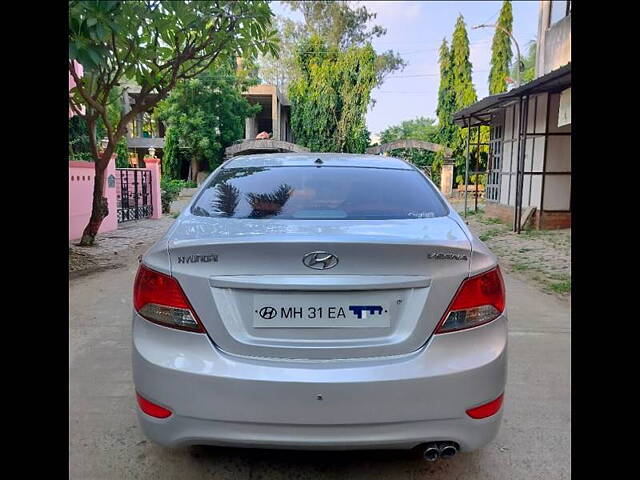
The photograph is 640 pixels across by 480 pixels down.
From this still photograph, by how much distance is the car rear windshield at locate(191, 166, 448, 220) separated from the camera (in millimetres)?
2484

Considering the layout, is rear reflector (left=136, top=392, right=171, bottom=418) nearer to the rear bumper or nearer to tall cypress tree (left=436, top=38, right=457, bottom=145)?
the rear bumper

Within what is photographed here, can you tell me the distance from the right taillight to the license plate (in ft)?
0.96

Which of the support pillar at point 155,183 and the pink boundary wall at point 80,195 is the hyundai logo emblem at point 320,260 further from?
the support pillar at point 155,183

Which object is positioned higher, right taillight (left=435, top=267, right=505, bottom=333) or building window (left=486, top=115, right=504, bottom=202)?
building window (left=486, top=115, right=504, bottom=202)

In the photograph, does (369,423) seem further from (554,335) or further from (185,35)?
(185,35)

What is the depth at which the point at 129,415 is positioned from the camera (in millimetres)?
2943

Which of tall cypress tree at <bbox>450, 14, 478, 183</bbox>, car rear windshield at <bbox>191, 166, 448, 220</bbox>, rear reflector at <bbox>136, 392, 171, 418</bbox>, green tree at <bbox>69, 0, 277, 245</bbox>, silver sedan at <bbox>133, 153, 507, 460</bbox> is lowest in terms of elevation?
rear reflector at <bbox>136, 392, 171, 418</bbox>

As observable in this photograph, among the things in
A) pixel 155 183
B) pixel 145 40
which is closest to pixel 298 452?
pixel 145 40

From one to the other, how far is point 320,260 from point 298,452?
3.87ft

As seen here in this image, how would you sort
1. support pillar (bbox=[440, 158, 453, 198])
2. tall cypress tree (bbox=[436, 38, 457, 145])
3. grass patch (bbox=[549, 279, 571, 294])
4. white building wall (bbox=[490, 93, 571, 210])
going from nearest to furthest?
1. grass patch (bbox=[549, 279, 571, 294])
2. white building wall (bbox=[490, 93, 571, 210])
3. support pillar (bbox=[440, 158, 453, 198])
4. tall cypress tree (bbox=[436, 38, 457, 145])

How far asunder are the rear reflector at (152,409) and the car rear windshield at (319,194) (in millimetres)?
889

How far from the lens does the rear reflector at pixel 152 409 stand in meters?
1.97

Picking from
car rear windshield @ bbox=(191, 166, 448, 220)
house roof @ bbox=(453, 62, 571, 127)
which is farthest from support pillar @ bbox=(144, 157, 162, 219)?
car rear windshield @ bbox=(191, 166, 448, 220)
